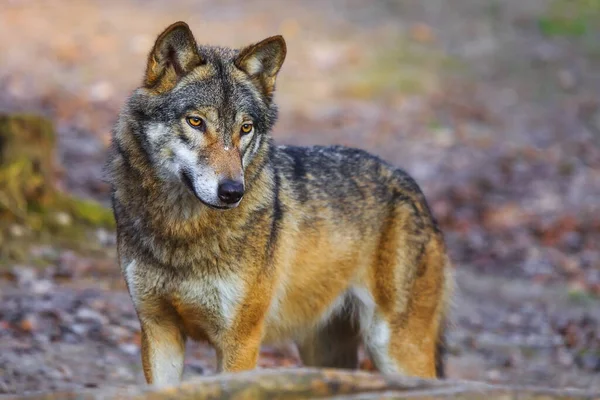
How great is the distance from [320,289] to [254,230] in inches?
37.8

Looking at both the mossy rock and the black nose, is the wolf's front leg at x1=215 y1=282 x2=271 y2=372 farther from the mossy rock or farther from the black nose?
the mossy rock

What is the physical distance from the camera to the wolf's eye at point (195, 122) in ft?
17.1

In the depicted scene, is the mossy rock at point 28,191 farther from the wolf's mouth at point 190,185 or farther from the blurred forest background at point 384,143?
the wolf's mouth at point 190,185

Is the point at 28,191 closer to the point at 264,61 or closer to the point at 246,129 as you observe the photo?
the point at 264,61

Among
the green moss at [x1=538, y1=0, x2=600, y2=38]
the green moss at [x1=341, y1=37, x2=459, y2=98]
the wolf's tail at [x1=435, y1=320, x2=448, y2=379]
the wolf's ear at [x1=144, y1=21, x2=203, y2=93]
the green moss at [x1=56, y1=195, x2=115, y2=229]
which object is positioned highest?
the green moss at [x1=538, y1=0, x2=600, y2=38]

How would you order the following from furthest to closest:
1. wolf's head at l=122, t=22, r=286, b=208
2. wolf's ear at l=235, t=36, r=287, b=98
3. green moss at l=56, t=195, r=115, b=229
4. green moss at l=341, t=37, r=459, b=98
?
green moss at l=341, t=37, r=459, b=98 < green moss at l=56, t=195, r=115, b=229 < wolf's ear at l=235, t=36, r=287, b=98 < wolf's head at l=122, t=22, r=286, b=208

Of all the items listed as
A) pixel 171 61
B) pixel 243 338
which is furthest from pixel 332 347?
pixel 171 61

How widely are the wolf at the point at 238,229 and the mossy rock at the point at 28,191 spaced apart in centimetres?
373

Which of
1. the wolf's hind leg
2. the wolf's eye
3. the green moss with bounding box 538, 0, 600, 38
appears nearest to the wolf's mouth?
the wolf's eye

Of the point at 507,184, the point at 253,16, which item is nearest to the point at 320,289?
the point at 507,184

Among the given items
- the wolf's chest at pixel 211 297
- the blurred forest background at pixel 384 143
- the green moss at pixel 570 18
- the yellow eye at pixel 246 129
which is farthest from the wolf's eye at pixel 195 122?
the green moss at pixel 570 18

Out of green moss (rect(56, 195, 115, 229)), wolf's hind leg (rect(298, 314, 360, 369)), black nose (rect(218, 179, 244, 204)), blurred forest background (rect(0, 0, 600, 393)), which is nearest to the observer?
black nose (rect(218, 179, 244, 204))

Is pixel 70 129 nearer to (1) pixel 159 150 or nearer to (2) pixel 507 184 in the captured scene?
(2) pixel 507 184

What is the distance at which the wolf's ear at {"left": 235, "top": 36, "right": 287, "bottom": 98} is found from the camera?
5609 millimetres
